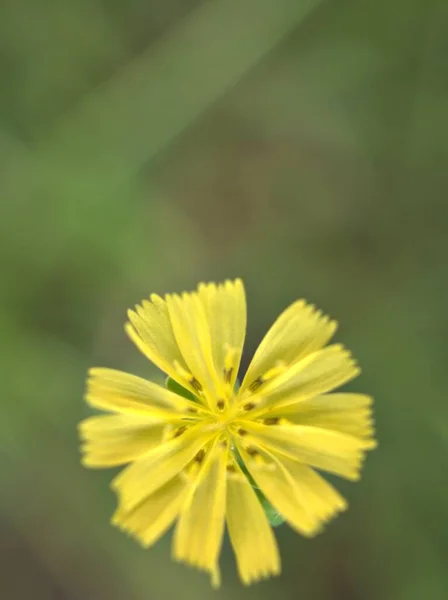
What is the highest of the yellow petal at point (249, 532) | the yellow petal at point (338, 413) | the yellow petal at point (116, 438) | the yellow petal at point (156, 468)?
the yellow petal at point (116, 438)

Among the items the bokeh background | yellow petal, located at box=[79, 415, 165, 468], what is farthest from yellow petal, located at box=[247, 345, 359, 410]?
the bokeh background

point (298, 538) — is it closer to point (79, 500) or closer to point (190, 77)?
point (79, 500)

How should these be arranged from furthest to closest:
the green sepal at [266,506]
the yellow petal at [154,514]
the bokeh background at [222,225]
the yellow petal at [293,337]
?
the bokeh background at [222,225] < the yellow petal at [293,337] < the green sepal at [266,506] < the yellow petal at [154,514]

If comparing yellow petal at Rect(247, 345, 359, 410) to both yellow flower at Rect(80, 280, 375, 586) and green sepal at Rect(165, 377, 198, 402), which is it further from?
green sepal at Rect(165, 377, 198, 402)

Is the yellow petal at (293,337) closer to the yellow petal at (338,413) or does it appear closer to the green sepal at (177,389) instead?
the yellow petal at (338,413)

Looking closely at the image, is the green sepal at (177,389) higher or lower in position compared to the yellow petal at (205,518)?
higher

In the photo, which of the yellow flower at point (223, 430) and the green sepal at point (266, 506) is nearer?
the yellow flower at point (223, 430)

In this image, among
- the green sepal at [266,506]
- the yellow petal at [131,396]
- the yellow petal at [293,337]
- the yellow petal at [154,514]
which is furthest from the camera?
the yellow petal at [293,337]

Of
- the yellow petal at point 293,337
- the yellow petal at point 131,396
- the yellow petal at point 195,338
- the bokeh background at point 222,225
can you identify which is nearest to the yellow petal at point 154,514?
the yellow petal at point 131,396
